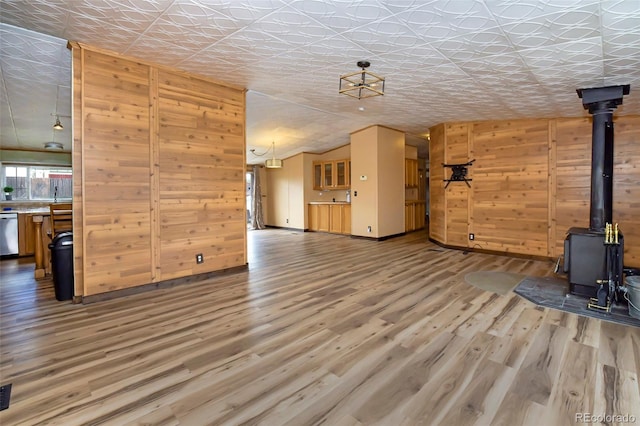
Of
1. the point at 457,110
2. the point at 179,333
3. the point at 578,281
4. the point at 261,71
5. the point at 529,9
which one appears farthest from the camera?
the point at 457,110

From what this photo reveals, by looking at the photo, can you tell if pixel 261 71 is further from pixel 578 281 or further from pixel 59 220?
pixel 578 281

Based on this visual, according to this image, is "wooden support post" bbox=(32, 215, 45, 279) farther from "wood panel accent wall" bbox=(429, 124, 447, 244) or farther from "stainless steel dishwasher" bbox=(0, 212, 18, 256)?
"wood panel accent wall" bbox=(429, 124, 447, 244)

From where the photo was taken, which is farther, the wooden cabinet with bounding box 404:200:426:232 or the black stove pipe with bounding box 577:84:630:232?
the wooden cabinet with bounding box 404:200:426:232

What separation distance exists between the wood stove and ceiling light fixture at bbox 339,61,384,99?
2.59 metres

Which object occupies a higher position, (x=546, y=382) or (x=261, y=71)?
(x=261, y=71)

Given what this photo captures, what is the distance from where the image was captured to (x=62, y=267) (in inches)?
131

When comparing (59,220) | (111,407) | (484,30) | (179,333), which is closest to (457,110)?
(484,30)

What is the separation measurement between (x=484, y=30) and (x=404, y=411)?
306 cm

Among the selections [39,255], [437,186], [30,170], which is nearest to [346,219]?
[437,186]

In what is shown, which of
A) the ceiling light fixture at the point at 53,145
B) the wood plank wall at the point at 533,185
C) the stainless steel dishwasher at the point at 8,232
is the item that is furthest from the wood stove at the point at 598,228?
the ceiling light fixture at the point at 53,145

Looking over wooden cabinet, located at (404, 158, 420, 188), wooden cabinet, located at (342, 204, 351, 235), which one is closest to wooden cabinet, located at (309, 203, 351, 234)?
wooden cabinet, located at (342, 204, 351, 235)

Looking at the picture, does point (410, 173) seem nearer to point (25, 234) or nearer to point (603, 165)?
point (603, 165)

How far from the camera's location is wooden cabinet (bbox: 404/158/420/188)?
8500 mm

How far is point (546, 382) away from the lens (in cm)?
187
